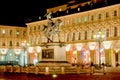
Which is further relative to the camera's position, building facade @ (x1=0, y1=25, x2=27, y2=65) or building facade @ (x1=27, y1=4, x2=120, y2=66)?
building facade @ (x1=0, y1=25, x2=27, y2=65)

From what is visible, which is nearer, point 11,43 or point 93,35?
point 93,35

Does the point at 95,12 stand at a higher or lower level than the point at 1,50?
higher

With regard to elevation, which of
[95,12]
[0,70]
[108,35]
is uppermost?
[95,12]

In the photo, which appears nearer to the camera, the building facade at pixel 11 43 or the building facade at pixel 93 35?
the building facade at pixel 93 35

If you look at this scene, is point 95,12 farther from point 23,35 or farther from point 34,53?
point 23,35

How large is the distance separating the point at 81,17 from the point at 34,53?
20.2m

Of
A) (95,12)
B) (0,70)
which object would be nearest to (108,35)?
(95,12)

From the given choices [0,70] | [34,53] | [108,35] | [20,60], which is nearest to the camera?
[0,70]

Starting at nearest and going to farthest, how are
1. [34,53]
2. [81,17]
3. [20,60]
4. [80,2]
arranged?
[81,17] < [80,2] < [34,53] < [20,60]

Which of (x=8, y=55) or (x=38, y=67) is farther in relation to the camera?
(x=8, y=55)

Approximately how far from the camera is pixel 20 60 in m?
101

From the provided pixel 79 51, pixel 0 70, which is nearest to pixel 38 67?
pixel 0 70

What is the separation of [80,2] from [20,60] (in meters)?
27.3

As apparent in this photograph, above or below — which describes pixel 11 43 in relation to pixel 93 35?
below
